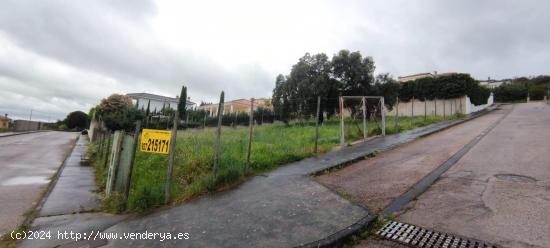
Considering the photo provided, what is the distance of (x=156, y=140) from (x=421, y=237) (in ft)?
15.7

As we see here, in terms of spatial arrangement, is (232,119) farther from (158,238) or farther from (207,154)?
(158,238)

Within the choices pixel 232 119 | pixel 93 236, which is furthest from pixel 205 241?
pixel 232 119

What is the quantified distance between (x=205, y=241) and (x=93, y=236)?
6.39 feet

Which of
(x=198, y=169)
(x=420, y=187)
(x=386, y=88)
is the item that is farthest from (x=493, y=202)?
(x=386, y=88)

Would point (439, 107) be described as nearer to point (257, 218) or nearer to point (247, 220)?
point (257, 218)

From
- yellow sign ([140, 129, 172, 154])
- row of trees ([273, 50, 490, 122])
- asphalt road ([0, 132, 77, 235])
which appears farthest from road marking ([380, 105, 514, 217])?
row of trees ([273, 50, 490, 122])

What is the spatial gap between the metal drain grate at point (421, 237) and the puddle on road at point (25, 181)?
9945mm

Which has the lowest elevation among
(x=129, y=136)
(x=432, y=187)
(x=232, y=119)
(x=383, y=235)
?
(x=383, y=235)

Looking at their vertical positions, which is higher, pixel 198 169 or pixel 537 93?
pixel 537 93

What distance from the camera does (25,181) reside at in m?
9.06

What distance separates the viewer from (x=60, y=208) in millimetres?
6242

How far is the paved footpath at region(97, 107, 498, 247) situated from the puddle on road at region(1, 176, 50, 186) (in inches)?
238

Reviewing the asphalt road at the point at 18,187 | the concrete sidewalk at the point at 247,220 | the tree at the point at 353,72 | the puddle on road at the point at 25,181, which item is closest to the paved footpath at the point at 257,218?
the concrete sidewalk at the point at 247,220

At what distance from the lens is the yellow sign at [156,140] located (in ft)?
19.1
